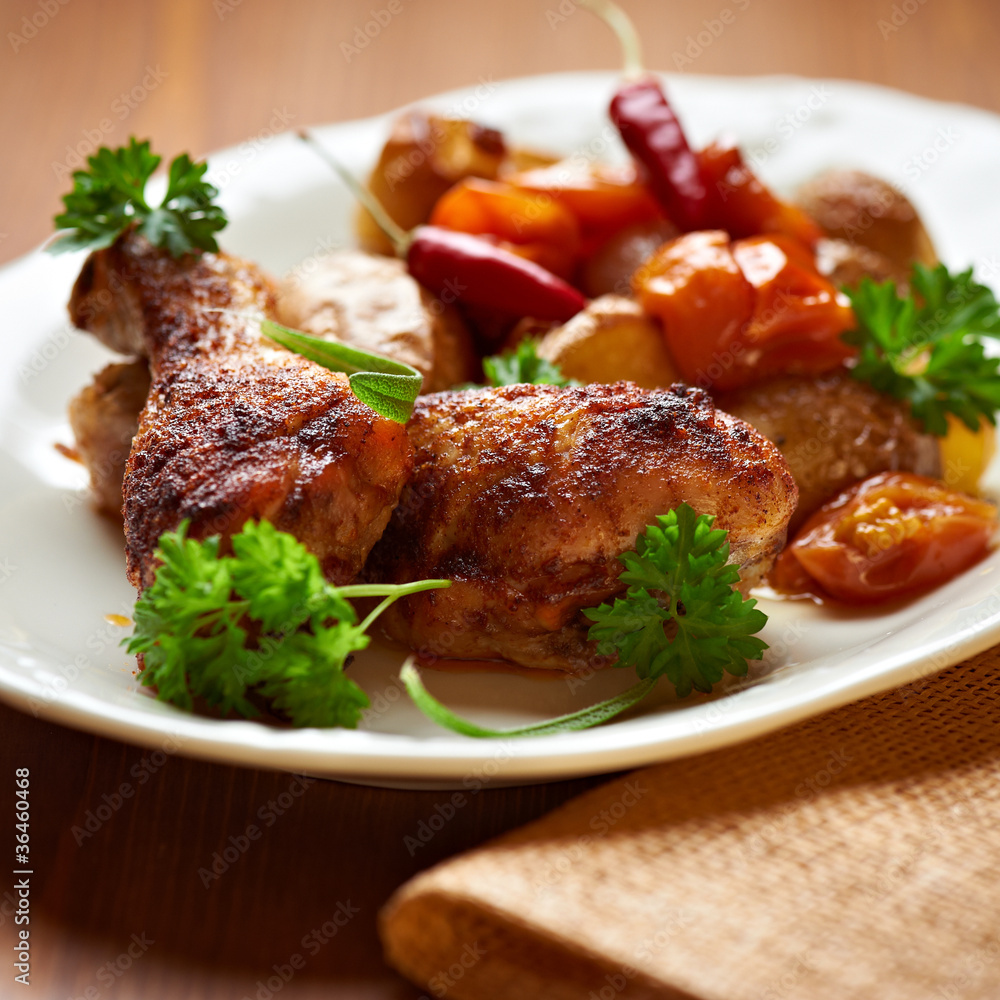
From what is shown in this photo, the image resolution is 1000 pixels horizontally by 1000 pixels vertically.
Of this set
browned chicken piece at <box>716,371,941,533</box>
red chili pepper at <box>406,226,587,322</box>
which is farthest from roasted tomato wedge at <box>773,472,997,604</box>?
red chili pepper at <box>406,226,587,322</box>

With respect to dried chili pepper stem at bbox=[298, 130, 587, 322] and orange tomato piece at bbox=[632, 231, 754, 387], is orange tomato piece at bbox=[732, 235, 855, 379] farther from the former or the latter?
dried chili pepper stem at bbox=[298, 130, 587, 322]

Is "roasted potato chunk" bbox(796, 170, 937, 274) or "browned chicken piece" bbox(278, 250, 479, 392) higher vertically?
"roasted potato chunk" bbox(796, 170, 937, 274)

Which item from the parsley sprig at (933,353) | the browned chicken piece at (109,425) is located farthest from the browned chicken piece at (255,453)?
the parsley sprig at (933,353)

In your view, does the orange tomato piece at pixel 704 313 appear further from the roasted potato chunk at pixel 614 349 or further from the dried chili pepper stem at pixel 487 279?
the dried chili pepper stem at pixel 487 279

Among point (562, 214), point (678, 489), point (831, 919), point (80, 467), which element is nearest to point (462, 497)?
point (678, 489)

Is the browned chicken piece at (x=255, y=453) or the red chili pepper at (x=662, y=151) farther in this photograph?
the red chili pepper at (x=662, y=151)

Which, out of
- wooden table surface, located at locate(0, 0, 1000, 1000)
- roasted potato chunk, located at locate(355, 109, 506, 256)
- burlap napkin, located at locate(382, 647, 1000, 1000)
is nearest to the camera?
burlap napkin, located at locate(382, 647, 1000, 1000)
